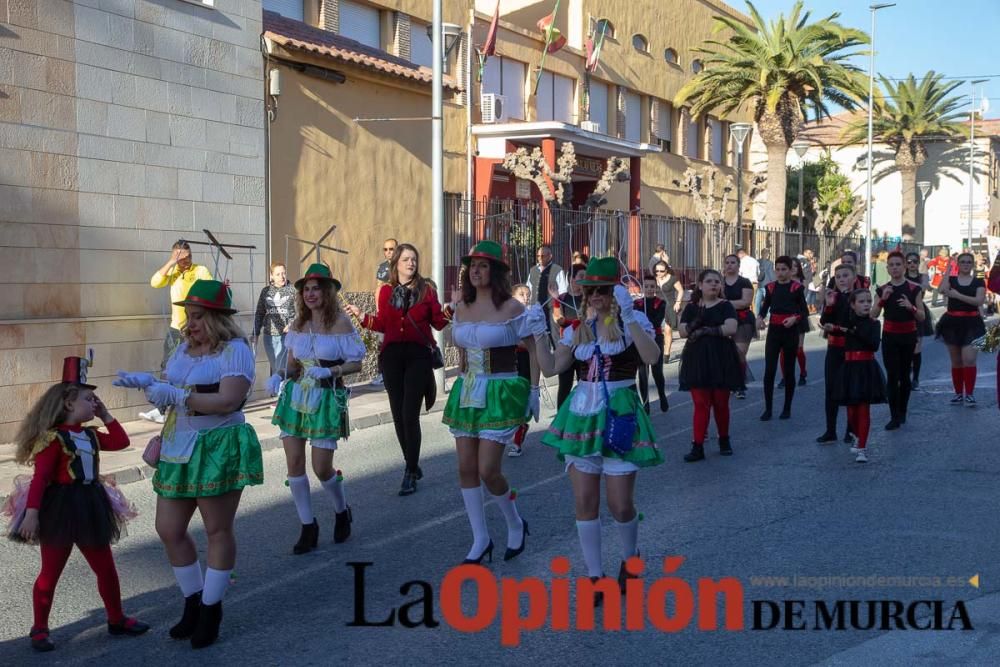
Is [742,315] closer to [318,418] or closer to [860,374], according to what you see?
[860,374]

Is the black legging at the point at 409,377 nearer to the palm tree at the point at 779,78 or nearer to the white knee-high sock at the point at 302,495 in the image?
the white knee-high sock at the point at 302,495

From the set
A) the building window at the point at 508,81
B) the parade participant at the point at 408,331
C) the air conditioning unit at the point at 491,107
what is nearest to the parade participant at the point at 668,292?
the parade participant at the point at 408,331

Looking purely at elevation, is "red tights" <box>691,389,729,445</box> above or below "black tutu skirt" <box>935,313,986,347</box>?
below

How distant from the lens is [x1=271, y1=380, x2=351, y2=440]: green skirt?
22.4ft

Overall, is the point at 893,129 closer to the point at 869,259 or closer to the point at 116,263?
the point at 869,259

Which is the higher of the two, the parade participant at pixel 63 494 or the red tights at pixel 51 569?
the parade participant at pixel 63 494

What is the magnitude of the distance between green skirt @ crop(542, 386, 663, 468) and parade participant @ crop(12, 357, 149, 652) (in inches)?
Result: 83.6

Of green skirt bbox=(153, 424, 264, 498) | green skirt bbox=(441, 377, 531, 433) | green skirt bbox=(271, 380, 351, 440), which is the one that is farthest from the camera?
green skirt bbox=(271, 380, 351, 440)

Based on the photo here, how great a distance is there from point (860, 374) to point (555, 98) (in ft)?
64.6

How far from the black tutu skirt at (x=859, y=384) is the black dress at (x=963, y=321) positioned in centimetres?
332

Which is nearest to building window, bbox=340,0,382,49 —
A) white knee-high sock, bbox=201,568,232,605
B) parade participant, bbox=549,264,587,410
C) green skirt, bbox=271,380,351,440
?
parade participant, bbox=549,264,587,410

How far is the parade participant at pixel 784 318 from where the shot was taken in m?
12.5

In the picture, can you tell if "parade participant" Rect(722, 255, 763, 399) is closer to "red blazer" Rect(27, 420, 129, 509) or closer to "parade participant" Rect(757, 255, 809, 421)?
"parade participant" Rect(757, 255, 809, 421)

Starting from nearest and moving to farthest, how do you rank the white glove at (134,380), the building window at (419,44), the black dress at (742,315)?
the white glove at (134,380) → the black dress at (742,315) → the building window at (419,44)
